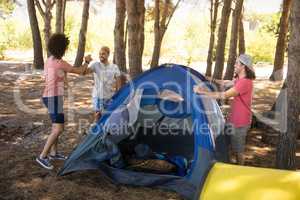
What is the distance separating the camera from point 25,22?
31.7 meters

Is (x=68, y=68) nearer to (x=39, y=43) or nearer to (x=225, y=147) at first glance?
(x=225, y=147)

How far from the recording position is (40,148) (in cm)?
674

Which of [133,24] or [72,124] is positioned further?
[72,124]

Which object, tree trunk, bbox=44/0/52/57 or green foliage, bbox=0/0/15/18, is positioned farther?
green foliage, bbox=0/0/15/18

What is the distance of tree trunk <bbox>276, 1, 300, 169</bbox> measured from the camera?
16.7 feet

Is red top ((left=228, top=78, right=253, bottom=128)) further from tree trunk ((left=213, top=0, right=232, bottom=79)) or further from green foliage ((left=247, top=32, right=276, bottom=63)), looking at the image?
green foliage ((left=247, top=32, right=276, bottom=63))

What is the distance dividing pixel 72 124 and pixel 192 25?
78.6 ft

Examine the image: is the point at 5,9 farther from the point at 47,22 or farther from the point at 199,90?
the point at 199,90

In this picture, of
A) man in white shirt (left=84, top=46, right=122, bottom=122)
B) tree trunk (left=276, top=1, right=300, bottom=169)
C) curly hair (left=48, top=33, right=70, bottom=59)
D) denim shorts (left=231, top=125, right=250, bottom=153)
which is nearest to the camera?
tree trunk (left=276, top=1, right=300, bottom=169)

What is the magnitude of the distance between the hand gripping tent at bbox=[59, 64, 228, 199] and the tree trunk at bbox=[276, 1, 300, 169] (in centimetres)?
74

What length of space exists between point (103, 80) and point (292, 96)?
101 inches

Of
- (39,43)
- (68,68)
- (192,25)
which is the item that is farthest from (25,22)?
(68,68)

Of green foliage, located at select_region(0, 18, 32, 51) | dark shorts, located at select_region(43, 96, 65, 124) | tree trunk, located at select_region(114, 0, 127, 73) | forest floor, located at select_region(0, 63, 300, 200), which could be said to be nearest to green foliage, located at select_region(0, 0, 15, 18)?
green foliage, located at select_region(0, 18, 32, 51)

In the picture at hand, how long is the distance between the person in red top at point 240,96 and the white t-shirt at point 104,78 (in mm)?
1495
